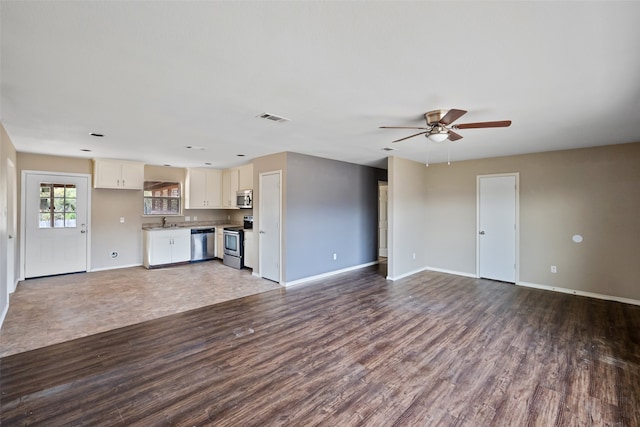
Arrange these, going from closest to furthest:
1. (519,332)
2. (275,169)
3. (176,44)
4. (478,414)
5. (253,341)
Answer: (176,44)
(478,414)
(253,341)
(519,332)
(275,169)

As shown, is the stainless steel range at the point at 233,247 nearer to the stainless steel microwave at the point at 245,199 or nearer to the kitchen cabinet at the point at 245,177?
the stainless steel microwave at the point at 245,199

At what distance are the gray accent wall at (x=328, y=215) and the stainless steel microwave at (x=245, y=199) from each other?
197 cm

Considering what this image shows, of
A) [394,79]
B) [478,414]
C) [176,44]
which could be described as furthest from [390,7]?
[478,414]

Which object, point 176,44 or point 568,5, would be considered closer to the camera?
point 568,5

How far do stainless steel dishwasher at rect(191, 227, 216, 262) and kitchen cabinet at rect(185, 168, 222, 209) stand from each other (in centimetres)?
68

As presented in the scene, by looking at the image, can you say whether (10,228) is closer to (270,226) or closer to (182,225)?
(182,225)

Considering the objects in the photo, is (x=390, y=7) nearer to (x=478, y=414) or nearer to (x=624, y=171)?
(x=478, y=414)

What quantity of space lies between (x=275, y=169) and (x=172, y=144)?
1.73m

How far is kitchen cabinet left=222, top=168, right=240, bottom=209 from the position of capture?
7.27 metres

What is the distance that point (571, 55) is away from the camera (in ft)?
6.15

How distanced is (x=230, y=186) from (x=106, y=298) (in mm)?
3857

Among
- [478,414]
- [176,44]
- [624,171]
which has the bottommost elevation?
[478,414]

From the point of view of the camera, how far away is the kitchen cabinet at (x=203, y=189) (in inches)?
286

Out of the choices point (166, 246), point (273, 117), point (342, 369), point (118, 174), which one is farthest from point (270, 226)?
point (118, 174)
